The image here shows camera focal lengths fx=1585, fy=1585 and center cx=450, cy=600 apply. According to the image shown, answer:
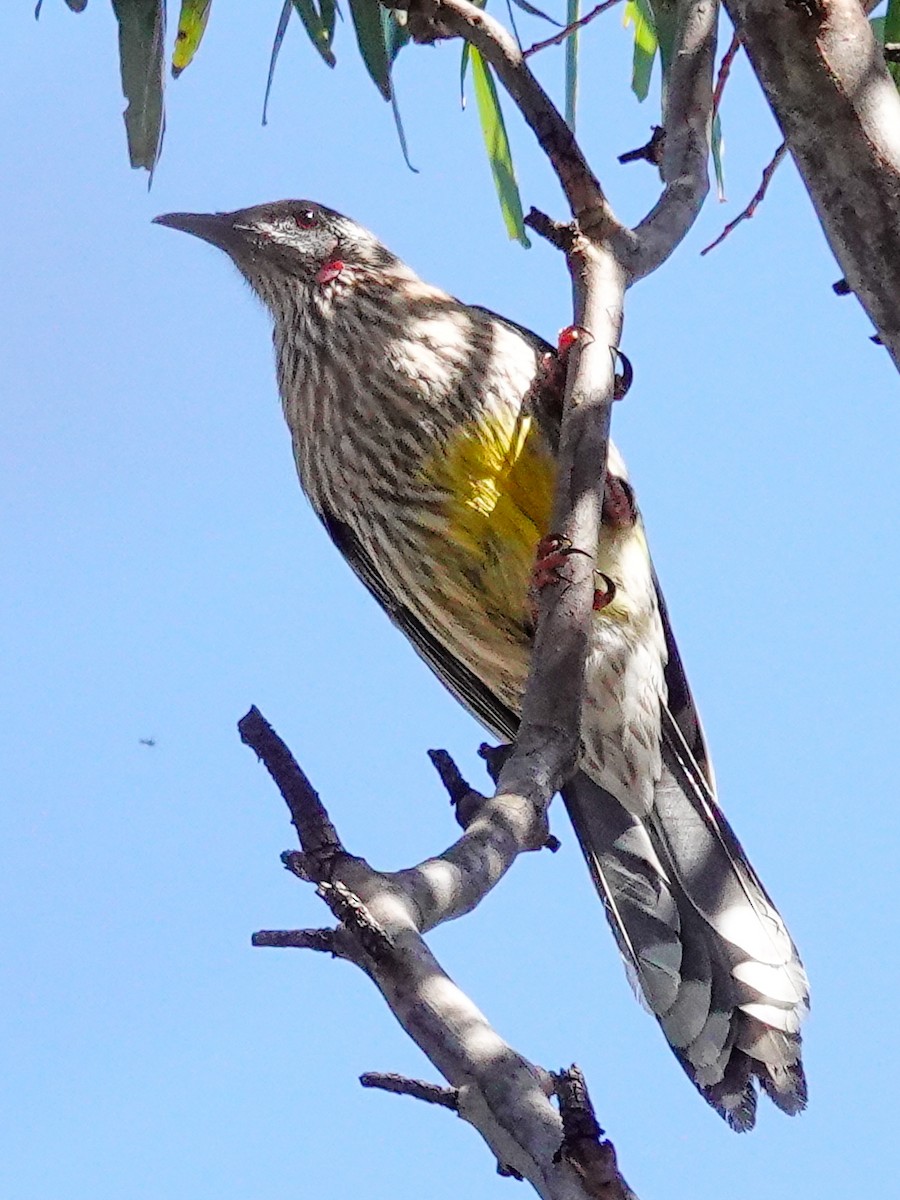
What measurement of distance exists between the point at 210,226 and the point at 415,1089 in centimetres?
295

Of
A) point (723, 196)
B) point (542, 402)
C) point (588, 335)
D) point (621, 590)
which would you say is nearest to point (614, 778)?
point (621, 590)

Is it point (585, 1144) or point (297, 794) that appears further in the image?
point (297, 794)

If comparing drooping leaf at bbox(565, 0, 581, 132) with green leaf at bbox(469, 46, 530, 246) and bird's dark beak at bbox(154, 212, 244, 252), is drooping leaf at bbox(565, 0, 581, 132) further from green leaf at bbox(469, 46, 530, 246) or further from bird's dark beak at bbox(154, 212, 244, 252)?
bird's dark beak at bbox(154, 212, 244, 252)

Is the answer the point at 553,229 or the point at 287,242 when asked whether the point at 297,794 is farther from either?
the point at 287,242

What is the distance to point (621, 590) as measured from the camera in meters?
3.29

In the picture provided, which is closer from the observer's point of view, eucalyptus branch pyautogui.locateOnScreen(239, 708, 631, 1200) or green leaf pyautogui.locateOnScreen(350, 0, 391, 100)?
eucalyptus branch pyautogui.locateOnScreen(239, 708, 631, 1200)

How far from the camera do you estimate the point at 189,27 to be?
135 inches

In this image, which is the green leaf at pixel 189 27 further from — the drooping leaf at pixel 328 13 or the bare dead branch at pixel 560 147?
the bare dead branch at pixel 560 147

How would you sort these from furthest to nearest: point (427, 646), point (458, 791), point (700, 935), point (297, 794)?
1. point (427, 646)
2. point (700, 935)
3. point (458, 791)
4. point (297, 794)

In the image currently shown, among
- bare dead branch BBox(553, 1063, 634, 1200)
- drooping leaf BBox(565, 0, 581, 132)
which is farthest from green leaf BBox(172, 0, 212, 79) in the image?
bare dead branch BBox(553, 1063, 634, 1200)

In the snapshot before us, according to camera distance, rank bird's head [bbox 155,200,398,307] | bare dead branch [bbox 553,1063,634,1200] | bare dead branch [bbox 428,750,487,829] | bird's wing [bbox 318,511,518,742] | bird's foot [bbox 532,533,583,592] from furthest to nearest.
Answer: bird's head [bbox 155,200,398,307] < bird's wing [bbox 318,511,518,742] < bird's foot [bbox 532,533,583,592] < bare dead branch [bbox 428,750,487,829] < bare dead branch [bbox 553,1063,634,1200]

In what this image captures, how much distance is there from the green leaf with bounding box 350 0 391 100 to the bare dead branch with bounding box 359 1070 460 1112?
95.3 inches

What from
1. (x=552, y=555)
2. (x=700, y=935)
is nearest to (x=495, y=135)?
(x=552, y=555)

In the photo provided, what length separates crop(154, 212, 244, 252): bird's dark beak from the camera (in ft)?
13.2
